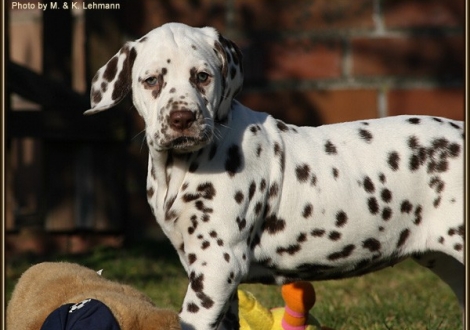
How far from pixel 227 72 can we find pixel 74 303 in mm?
1395

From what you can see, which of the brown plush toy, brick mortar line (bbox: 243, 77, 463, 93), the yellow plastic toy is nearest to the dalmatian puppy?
the yellow plastic toy

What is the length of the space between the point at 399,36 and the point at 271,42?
3.99 feet

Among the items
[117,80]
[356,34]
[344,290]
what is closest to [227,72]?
[117,80]

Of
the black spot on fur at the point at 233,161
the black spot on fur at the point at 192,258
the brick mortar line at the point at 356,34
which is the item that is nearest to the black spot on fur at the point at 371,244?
the black spot on fur at the point at 233,161

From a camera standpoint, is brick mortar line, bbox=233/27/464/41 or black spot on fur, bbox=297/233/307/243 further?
brick mortar line, bbox=233/27/464/41

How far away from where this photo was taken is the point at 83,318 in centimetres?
376

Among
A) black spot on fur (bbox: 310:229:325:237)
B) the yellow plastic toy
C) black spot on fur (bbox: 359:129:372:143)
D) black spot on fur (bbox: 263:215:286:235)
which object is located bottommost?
the yellow plastic toy

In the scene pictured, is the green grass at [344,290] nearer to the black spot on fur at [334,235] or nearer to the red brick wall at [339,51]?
Answer: the black spot on fur at [334,235]

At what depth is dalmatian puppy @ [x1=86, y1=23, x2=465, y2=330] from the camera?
438cm

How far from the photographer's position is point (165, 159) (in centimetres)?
461

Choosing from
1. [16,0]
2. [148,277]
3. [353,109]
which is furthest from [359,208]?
[16,0]

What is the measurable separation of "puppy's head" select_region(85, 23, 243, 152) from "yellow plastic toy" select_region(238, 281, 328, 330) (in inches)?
40.8

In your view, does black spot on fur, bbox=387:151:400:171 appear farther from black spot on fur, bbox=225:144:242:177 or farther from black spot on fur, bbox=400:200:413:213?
black spot on fur, bbox=225:144:242:177

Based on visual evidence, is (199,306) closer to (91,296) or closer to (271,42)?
(91,296)
